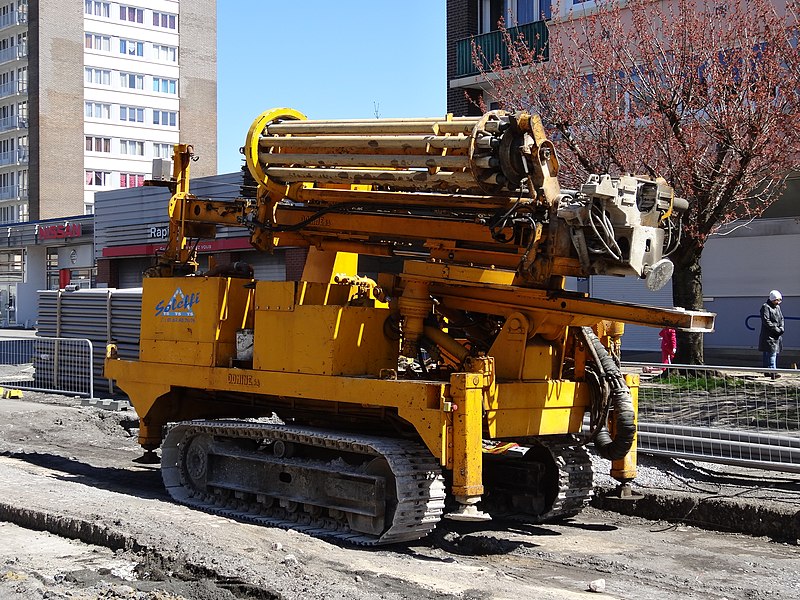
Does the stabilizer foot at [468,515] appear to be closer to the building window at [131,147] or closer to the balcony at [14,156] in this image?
the balcony at [14,156]

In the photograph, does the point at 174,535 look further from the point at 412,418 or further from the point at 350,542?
the point at 412,418

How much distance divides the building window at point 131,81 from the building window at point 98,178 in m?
6.79

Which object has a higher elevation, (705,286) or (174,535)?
(705,286)

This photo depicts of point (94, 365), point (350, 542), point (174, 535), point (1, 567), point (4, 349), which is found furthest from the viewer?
point (4, 349)

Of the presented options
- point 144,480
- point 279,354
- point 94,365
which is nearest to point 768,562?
point 279,354

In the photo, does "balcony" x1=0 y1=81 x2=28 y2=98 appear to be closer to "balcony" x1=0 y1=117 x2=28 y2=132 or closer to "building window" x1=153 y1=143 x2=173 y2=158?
"balcony" x1=0 y1=117 x2=28 y2=132

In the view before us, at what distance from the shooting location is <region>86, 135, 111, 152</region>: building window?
7381 cm

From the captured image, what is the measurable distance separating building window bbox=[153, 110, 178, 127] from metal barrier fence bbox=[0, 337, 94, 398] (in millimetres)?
59543

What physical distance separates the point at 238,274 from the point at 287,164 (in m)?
1.66

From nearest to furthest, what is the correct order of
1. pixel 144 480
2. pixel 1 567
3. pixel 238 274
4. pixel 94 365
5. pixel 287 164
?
pixel 1 567 → pixel 287 164 → pixel 238 274 → pixel 144 480 → pixel 94 365

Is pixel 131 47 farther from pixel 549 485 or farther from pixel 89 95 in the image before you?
pixel 549 485

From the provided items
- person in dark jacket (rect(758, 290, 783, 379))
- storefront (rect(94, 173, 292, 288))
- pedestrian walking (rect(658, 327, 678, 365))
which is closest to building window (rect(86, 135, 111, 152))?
storefront (rect(94, 173, 292, 288))

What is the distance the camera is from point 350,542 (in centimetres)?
812

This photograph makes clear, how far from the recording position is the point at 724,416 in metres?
10.8
